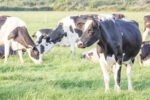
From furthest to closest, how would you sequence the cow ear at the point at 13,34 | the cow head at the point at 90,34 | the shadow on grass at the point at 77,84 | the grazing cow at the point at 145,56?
the cow ear at the point at 13,34, the grazing cow at the point at 145,56, the shadow on grass at the point at 77,84, the cow head at the point at 90,34

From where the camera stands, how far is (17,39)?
14.5m

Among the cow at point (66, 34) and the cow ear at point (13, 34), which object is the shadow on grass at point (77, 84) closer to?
the cow ear at point (13, 34)

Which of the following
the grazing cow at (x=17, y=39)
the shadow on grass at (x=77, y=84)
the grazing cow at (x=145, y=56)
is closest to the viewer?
the shadow on grass at (x=77, y=84)

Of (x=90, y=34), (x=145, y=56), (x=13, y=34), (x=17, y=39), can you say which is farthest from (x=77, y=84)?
(x=13, y=34)

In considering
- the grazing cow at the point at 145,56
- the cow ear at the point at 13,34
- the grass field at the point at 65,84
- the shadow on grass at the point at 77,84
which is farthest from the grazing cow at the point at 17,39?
the shadow on grass at the point at 77,84

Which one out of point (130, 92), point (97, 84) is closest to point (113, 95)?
point (130, 92)

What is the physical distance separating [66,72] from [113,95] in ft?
10.7

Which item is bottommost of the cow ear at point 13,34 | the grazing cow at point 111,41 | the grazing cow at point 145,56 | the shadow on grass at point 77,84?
the grazing cow at point 145,56

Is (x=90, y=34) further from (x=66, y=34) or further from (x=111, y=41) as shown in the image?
(x=66, y=34)

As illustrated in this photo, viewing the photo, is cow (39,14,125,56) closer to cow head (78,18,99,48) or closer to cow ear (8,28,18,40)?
cow ear (8,28,18,40)

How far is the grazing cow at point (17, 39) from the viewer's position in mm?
14336

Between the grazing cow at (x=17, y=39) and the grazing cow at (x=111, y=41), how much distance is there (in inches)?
233

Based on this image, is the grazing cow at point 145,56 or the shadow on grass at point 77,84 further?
the grazing cow at point 145,56

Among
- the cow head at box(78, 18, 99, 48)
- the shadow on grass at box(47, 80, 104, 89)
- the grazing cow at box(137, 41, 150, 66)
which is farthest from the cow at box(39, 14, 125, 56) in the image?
the cow head at box(78, 18, 99, 48)
